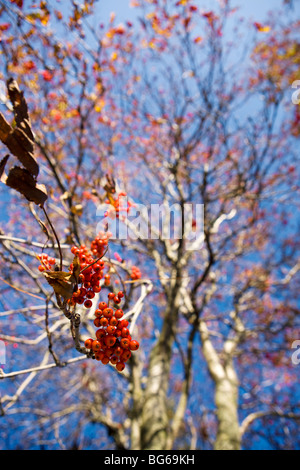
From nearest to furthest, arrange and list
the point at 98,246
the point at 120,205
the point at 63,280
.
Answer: the point at 63,280
the point at 98,246
the point at 120,205

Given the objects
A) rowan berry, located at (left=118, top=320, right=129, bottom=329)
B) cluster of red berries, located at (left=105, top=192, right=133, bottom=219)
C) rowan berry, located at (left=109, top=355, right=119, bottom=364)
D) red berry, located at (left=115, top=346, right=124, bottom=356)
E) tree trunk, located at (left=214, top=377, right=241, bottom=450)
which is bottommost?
tree trunk, located at (left=214, top=377, right=241, bottom=450)

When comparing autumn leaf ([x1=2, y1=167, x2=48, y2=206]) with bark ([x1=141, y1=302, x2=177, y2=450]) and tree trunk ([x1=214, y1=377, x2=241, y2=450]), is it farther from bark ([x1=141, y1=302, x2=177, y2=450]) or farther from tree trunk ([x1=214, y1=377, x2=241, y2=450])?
tree trunk ([x1=214, y1=377, x2=241, y2=450])

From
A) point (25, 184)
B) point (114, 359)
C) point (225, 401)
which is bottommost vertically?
point (225, 401)

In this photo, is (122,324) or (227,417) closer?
(122,324)

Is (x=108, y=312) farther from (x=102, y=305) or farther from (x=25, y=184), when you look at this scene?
(x=25, y=184)

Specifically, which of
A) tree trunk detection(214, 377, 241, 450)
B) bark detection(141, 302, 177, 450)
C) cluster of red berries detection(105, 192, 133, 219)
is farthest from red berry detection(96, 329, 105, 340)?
tree trunk detection(214, 377, 241, 450)

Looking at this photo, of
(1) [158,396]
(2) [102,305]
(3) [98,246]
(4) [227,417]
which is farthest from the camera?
(4) [227,417]

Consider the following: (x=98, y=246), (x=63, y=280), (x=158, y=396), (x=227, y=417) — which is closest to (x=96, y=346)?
(x=63, y=280)

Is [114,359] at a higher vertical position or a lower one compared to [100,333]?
lower

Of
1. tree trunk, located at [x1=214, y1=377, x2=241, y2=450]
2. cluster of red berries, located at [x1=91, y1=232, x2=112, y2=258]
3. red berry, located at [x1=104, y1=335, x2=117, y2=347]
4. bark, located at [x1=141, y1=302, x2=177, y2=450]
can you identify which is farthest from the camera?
tree trunk, located at [x1=214, y1=377, x2=241, y2=450]

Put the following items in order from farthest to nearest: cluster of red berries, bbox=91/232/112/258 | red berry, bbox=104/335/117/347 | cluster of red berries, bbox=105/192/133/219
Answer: cluster of red berries, bbox=105/192/133/219
cluster of red berries, bbox=91/232/112/258
red berry, bbox=104/335/117/347

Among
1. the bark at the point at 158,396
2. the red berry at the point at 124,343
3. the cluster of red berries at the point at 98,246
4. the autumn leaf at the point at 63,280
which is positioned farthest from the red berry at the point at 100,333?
the bark at the point at 158,396
